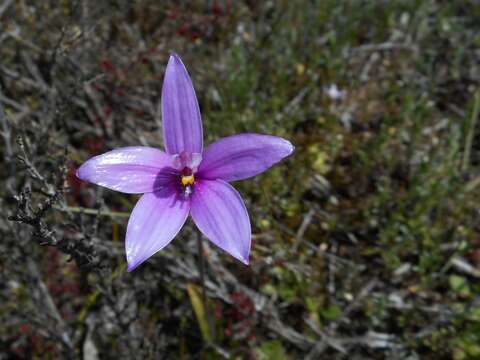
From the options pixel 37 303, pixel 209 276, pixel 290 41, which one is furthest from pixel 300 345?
pixel 290 41

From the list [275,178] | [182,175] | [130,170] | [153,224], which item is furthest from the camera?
[275,178]

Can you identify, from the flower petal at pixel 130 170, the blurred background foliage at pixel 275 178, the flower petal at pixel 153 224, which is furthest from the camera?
the blurred background foliage at pixel 275 178

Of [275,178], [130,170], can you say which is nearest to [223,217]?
[130,170]

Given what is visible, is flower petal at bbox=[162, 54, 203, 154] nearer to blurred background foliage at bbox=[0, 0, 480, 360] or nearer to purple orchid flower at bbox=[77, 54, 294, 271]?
purple orchid flower at bbox=[77, 54, 294, 271]

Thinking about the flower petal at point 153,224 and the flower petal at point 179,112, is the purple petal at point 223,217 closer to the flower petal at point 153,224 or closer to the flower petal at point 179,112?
the flower petal at point 153,224

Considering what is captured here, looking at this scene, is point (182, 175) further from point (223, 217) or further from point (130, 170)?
point (223, 217)

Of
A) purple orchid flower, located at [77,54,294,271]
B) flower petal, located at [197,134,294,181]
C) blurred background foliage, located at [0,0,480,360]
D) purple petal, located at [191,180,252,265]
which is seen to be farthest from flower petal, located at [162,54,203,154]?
blurred background foliage, located at [0,0,480,360]

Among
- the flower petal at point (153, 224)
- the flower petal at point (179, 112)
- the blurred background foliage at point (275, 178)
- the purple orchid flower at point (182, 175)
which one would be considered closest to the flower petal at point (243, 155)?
the purple orchid flower at point (182, 175)
